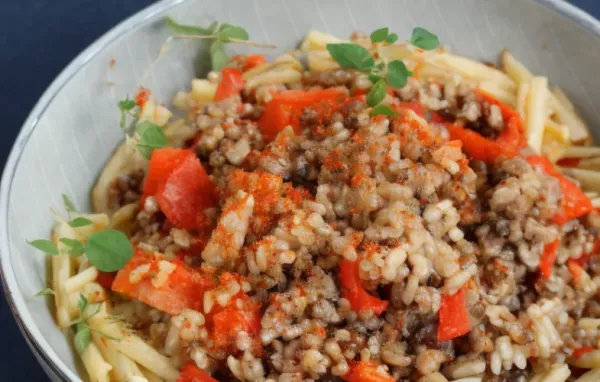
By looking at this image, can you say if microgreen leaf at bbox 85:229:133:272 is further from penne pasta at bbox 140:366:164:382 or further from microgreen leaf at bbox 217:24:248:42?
microgreen leaf at bbox 217:24:248:42

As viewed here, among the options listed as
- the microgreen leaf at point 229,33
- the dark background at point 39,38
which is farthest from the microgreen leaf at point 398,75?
the dark background at point 39,38

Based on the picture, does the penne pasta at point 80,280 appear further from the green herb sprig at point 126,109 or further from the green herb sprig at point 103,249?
the green herb sprig at point 126,109

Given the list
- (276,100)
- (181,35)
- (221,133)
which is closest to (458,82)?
(276,100)

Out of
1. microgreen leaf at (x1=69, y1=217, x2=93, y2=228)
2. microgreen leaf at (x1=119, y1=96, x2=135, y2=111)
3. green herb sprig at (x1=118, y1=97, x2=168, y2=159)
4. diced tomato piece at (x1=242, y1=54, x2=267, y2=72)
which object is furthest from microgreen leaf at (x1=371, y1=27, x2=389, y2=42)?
microgreen leaf at (x1=69, y1=217, x2=93, y2=228)

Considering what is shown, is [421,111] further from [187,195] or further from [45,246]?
[45,246]

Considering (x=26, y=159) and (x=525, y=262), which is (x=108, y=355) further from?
(x=525, y=262)

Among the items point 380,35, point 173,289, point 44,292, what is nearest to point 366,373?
point 173,289

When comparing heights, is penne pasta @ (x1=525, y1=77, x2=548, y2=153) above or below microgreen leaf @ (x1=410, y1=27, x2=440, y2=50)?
below
